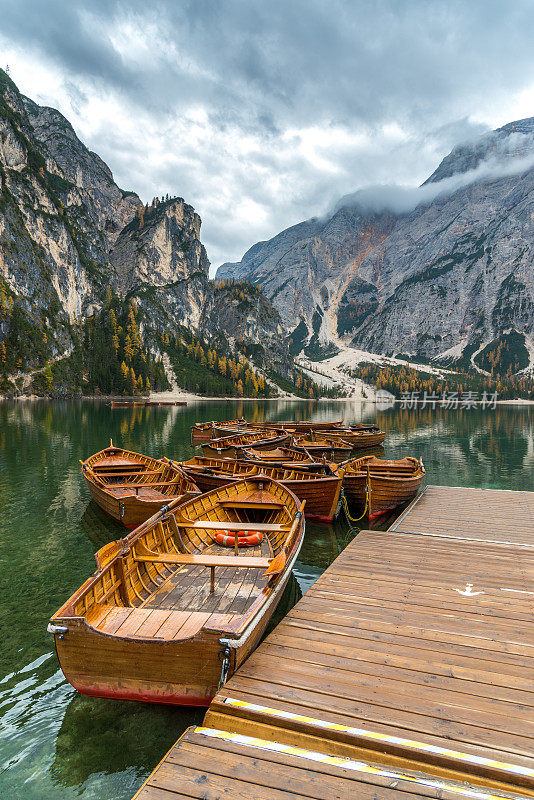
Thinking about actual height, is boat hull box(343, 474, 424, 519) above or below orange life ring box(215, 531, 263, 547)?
below

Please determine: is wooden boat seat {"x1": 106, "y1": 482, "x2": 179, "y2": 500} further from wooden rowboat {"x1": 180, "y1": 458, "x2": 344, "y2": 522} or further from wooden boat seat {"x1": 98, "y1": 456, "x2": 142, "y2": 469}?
wooden boat seat {"x1": 98, "y1": 456, "x2": 142, "y2": 469}

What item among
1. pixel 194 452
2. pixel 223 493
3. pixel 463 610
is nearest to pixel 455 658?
pixel 463 610

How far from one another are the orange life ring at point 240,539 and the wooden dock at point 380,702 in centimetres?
296

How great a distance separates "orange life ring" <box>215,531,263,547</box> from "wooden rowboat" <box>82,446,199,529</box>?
1.73m

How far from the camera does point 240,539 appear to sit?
1217 centimetres

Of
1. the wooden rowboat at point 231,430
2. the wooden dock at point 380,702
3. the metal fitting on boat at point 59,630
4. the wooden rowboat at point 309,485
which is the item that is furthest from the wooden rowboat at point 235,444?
the metal fitting on boat at point 59,630

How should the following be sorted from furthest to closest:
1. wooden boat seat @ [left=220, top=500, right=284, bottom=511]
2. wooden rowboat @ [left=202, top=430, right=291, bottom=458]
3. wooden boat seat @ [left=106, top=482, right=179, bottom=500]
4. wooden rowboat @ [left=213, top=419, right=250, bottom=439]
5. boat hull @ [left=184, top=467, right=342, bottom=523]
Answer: wooden rowboat @ [left=213, top=419, right=250, bottom=439], wooden rowboat @ [left=202, top=430, right=291, bottom=458], boat hull @ [left=184, top=467, right=342, bottom=523], wooden boat seat @ [left=106, top=482, right=179, bottom=500], wooden boat seat @ [left=220, top=500, right=284, bottom=511]

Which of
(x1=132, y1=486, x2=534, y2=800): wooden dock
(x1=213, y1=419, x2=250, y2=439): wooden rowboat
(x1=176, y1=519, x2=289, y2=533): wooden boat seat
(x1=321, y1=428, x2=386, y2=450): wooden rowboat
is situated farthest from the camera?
(x1=213, y1=419, x2=250, y2=439): wooden rowboat

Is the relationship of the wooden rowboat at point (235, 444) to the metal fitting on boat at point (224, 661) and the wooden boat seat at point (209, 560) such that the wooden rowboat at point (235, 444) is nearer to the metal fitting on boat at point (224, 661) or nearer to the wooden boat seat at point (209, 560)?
the wooden boat seat at point (209, 560)

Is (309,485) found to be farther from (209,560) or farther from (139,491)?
(209,560)

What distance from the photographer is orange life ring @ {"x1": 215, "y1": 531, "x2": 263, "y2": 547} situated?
478 inches

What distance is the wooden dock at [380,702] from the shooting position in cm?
454

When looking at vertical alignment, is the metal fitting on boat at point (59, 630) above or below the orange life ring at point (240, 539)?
above

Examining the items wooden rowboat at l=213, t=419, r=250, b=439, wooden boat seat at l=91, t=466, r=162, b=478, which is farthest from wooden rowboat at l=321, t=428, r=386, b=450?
wooden boat seat at l=91, t=466, r=162, b=478
